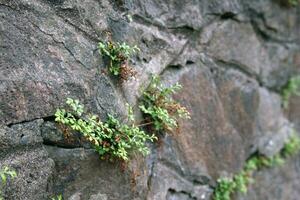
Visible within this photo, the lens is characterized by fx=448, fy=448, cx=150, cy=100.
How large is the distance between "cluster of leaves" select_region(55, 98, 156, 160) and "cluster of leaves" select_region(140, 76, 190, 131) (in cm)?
15

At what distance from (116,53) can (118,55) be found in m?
0.01

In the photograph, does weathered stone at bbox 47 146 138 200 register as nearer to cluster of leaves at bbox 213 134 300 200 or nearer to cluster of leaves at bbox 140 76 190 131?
cluster of leaves at bbox 140 76 190 131

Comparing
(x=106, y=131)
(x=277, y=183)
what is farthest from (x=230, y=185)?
(x=106, y=131)

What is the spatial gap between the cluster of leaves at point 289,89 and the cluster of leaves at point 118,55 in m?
2.05

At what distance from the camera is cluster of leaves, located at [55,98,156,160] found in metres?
2.08

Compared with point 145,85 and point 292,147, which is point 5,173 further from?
point 292,147

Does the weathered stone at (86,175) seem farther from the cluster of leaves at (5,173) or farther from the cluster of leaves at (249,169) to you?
the cluster of leaves at (249,169)

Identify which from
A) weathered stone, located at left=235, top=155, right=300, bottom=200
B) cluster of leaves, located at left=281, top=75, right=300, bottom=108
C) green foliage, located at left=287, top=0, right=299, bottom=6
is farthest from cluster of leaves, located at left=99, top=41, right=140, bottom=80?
cluster of leaves, located at left=281, top=75, right=300, bottom=108

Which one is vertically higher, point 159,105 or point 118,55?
point 118,55

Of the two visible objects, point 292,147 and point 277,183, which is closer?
A: point 277,183

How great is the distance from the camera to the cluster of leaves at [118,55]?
7.36 ft

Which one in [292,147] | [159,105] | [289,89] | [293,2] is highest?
[293,2]

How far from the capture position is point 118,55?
227cm

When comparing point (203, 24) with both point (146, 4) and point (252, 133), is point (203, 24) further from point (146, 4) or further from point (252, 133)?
point (252, 133)
